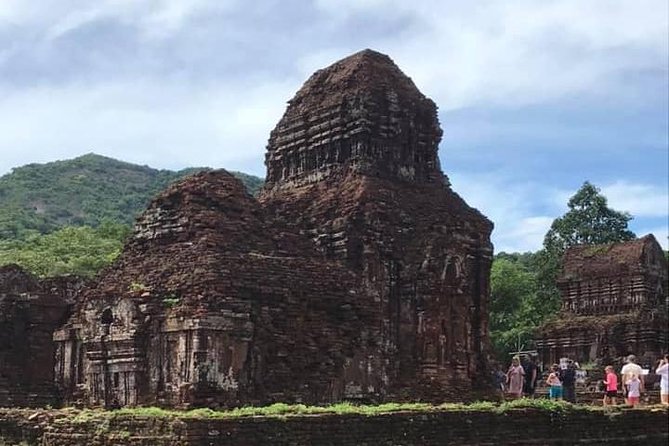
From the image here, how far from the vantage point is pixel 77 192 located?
114750mm

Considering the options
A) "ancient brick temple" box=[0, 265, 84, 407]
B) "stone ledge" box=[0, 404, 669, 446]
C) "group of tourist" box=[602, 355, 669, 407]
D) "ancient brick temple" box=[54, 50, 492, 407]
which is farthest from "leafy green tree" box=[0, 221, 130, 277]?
"stone ledge" box=[0, 404, 669, 446]

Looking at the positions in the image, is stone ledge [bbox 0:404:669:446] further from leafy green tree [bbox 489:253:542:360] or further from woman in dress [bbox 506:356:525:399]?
leafy green tree [bbox 489:253:542:360]

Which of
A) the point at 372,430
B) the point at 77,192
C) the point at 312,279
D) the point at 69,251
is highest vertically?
the point at 77,192

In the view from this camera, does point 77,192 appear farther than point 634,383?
Yes

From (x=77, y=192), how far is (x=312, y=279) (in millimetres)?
100996

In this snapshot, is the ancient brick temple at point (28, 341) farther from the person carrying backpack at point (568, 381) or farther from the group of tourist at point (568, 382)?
the person carrying backpack at point (568, 381)

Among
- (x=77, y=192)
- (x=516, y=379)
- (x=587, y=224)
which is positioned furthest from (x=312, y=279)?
(x=77, y=192)

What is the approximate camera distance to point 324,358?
18.0 meters

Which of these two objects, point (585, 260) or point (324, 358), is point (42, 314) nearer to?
point (324, 358)

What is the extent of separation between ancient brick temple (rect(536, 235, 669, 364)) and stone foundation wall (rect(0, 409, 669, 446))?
21288mm

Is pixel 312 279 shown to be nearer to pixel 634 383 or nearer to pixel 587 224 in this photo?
pixel 634 383

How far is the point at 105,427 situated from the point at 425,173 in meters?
15.0

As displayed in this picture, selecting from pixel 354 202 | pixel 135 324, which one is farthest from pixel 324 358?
pixel 354 202

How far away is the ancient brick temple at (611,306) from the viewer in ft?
116
